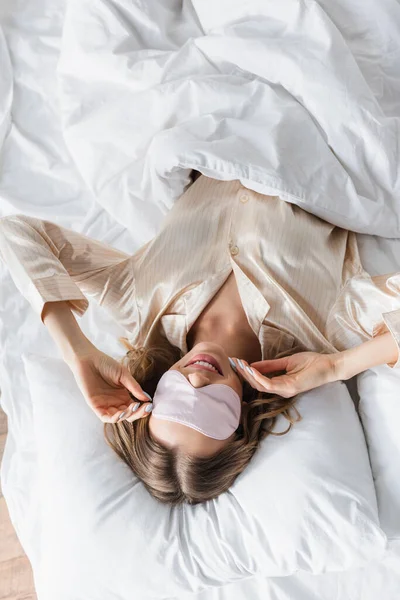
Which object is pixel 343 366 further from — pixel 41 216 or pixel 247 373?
pixel 41 216

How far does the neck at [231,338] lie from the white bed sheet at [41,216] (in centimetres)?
26

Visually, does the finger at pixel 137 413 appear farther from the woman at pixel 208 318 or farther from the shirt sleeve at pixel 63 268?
the shirt sleeve at pixel 63 268

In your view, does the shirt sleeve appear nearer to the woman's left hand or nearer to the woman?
the woman

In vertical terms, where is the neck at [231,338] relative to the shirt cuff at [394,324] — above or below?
below

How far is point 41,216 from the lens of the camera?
1637 millimetres

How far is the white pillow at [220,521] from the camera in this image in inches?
44.0

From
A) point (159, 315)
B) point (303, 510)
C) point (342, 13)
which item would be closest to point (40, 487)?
point (159, 315)

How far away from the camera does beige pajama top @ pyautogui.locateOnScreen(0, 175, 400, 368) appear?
51.2 inches

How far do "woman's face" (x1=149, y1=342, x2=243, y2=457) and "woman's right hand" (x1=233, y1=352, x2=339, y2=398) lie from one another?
3cm

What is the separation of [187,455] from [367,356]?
39 cm

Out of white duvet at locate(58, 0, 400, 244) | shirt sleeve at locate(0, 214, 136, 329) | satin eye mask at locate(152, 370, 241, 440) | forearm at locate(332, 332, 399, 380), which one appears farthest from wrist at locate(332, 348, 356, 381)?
shirt sleeve at locate(0, 214, 136, 329)

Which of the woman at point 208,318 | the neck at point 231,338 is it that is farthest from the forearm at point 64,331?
the neck at point 231,338

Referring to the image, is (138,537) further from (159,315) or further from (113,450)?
(159,315)

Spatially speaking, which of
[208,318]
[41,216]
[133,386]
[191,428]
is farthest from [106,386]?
[41,216]
